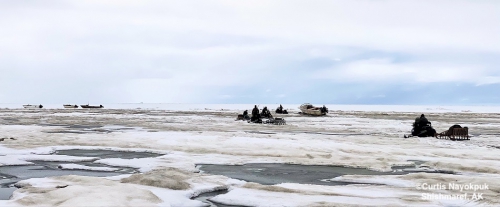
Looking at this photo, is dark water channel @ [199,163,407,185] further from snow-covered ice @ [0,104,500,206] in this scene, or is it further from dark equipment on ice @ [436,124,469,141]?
dark equipment on ice @ [436,124,469,141]

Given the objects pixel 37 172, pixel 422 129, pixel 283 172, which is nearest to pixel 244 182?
pixel 283 172

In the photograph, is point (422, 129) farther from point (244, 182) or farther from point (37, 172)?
point (37, 172)

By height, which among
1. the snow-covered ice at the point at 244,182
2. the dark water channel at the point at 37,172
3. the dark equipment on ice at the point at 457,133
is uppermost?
the dark equipment on ice at the point at 457,133

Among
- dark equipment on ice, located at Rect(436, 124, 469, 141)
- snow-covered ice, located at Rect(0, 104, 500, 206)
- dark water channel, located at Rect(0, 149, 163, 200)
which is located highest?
dark equipment on ice, located at Rect(436, 124, 469, 141)

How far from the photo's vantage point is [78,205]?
6523mm

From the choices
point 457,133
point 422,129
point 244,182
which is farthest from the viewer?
point 422,129

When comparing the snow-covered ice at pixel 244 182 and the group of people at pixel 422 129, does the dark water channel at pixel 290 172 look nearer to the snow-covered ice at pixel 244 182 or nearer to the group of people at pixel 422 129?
the snow-covered ice at pixel 244 182

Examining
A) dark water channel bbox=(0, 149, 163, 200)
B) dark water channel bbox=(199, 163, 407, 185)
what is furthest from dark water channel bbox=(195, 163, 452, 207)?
dark water channel bbox=(0, 149, 163, 200)

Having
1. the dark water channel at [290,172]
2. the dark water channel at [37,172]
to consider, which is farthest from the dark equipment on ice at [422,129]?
the dark water channel at [37,172]

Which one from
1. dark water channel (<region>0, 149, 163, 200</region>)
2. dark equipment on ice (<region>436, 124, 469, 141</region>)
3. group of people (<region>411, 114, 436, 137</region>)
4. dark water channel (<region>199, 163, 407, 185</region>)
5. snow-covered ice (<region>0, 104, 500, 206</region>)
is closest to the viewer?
snow-covered ice (<region>0, 104, 500, 206</region>)

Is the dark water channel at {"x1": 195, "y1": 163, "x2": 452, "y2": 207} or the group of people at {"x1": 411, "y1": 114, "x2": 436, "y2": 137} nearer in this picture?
the dark water channel at {"x1": 195, "y1": 163, "x2": 452, "y2": 207}

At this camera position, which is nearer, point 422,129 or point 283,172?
point 283,172

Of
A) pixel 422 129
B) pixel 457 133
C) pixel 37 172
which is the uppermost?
pixel 422 129

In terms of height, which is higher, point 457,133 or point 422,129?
point 422,129
